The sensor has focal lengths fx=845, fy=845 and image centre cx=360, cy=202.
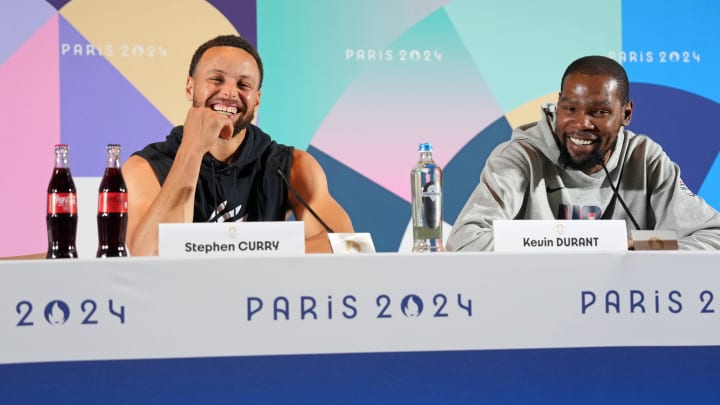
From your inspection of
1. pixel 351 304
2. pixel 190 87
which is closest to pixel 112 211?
pixel 351 304

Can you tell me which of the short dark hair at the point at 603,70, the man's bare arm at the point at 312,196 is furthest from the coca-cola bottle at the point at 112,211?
the short dark hair at the point at 603,70

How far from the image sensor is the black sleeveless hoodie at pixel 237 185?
254cm

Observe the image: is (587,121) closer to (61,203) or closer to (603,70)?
(603,70)

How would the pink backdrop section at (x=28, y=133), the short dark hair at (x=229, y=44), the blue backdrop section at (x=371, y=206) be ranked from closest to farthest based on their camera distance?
the short dark hair at (x=229, y=44), the pink backdrop section at (x=28, y=133), the blue backdrop section at (x=371, y=206)

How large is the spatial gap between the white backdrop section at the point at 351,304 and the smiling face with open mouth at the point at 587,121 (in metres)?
1.31

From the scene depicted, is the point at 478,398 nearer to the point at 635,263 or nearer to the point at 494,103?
the point at 635,263

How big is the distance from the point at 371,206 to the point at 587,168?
97cm

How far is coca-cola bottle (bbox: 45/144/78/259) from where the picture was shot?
1.66 m

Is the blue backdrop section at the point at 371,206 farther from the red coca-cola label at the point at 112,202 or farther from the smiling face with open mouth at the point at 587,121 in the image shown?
the red coca-cola label at the point at 112,202

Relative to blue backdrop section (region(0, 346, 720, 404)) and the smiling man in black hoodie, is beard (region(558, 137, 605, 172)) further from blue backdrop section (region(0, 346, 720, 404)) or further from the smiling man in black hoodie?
blue backdrop section (region(0, 346, 720, 404))

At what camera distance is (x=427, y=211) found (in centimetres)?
195

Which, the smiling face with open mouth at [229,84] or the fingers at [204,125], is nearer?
the fingers at [204,125]

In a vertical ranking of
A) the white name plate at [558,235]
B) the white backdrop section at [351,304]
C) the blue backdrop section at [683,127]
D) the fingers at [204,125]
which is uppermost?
the blue backdrop section at [683,127]

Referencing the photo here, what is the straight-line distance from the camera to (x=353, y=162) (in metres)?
3.34
